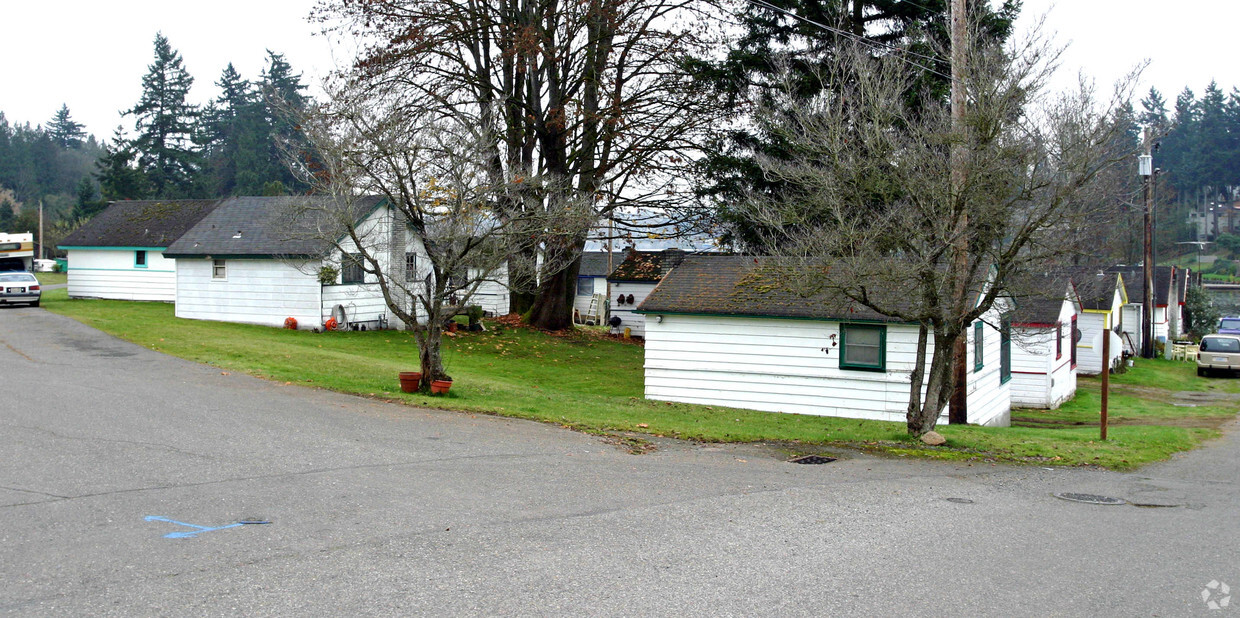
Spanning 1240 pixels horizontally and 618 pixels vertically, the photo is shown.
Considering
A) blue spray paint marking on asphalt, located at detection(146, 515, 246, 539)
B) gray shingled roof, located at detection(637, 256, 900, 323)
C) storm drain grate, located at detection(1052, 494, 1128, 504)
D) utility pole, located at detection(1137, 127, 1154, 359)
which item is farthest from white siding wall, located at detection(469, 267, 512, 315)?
blue spray paint marking on asphalt, located at detection(146, 515, 246, 539)

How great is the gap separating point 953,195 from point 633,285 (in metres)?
29.7

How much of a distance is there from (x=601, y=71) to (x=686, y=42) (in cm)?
317

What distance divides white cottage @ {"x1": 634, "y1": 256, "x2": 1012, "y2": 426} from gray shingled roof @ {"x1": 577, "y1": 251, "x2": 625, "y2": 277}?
2816 cm

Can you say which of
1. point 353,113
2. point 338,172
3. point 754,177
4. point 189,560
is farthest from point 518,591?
point 754,177

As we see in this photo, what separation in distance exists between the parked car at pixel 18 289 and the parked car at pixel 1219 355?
149 ft

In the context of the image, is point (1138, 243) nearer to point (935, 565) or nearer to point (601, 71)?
point (601, 71)

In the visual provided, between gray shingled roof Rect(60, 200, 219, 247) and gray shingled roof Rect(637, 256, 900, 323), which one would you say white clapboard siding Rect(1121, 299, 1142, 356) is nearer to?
gray shingled roof Rect(637, 256, 900, 323)

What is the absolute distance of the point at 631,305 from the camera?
4159 centimetres

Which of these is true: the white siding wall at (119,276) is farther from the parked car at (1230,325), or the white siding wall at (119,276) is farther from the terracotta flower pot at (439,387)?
the parked car at (1230,325)

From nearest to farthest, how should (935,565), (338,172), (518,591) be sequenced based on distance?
(518,591) < (935,565) < (338,172)

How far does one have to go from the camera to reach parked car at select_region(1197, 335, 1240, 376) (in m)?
37.6

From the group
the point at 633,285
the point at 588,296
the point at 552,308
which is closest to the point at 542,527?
the point at 552,308

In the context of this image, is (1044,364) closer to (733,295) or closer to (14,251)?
(733,295)

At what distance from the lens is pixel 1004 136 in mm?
12312
